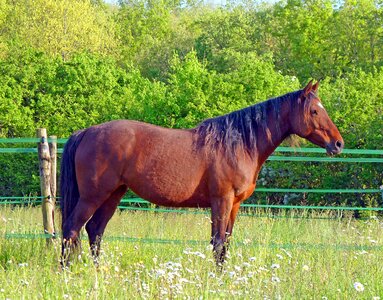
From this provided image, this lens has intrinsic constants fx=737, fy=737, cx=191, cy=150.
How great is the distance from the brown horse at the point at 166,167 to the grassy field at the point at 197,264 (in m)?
0.45

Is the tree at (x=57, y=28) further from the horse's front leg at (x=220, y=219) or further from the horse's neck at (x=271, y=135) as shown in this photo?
the horse's front leg at (x=220, y=219)

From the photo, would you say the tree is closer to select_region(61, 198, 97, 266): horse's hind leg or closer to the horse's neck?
the horse's neck

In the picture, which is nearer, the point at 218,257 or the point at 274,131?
the point at 218,257

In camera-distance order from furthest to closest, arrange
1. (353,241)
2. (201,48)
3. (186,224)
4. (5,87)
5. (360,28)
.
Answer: (201,48) < (360,28) < (5,87) < (186,224) < (353,241)

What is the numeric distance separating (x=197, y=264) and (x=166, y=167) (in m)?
2.18

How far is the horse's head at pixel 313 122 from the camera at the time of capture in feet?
26.6

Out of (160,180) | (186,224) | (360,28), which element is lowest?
(186,224)

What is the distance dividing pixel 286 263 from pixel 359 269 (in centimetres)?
93

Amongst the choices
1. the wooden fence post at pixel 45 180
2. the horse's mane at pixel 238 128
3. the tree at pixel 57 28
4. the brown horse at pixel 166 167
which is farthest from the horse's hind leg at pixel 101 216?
the tree at pixel 57 28

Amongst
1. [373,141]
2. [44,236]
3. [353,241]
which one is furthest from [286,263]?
[373,141]

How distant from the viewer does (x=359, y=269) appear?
21.6 feet

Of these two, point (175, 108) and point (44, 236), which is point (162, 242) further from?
point (175, 108)

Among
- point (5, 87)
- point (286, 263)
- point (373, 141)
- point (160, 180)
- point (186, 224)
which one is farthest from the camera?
point (5, 87)

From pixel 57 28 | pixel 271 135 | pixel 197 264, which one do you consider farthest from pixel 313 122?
pixel 57 28
